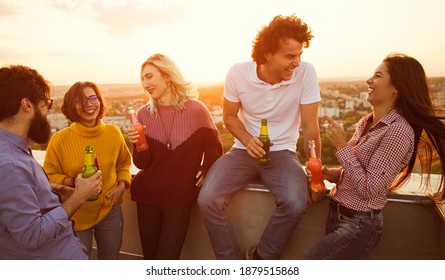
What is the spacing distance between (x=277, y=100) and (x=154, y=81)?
577mm

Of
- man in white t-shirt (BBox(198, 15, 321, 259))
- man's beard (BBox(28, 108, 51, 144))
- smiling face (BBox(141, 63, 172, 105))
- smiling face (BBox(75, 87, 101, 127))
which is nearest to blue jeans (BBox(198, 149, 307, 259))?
man in white t-shirt (BBox(198, 15, 321, 259))

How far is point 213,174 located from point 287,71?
1.92 feet

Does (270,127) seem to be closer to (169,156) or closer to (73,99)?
(169,156)

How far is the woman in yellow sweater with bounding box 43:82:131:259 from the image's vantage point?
62.4 inches

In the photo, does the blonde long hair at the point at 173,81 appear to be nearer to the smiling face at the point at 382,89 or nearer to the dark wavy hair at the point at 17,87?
the dark wavy hair at the point at 17,87

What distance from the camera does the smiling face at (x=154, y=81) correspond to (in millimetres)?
1737

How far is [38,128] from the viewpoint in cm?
121

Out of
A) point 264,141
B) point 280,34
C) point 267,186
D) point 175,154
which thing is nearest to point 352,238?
point 267,186

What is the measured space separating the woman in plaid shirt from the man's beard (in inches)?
39.4

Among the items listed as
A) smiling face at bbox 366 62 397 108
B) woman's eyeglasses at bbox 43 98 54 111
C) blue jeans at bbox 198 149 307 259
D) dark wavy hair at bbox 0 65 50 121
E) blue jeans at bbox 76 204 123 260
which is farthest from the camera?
blue jeans at bbox 76 204 123 260

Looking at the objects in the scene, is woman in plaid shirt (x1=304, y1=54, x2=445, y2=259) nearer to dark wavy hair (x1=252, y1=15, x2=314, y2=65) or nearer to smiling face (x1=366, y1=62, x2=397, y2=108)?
smiling face (x1=366, y1=62, x2=397, y2=108)

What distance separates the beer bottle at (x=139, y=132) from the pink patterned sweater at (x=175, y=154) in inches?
1.0

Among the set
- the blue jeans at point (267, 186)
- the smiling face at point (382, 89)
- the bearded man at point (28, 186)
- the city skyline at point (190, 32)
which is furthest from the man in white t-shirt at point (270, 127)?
the bearded man at point (28, 186)

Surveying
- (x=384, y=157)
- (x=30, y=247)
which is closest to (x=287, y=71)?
(x=384, y=157)
